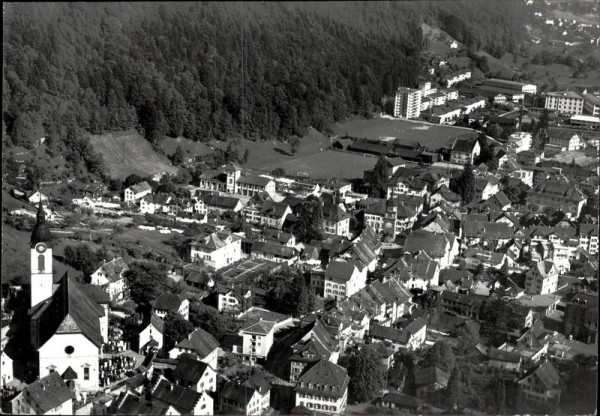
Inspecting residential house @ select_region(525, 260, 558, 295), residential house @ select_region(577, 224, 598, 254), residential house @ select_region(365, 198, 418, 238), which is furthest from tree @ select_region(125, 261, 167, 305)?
residential house @ select_region(577, 224, 598, 254)

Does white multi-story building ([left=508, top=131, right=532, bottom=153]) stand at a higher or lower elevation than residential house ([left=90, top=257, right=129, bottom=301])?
lower

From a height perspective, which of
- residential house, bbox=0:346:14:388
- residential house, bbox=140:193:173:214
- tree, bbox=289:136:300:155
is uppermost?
residential house, bbox=0:346:14:388

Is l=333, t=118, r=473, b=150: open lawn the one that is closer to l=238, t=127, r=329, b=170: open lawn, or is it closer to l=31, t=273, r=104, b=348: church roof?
l=238, t=127, r=329, b=170: open lawn

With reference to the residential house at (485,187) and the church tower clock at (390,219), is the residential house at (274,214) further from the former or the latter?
the residential house at (485,187)

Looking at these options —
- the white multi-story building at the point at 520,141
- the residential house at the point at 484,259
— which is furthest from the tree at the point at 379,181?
the white multi-story building at the point at 520,141

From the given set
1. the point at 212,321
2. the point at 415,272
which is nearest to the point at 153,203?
the point at 415,272

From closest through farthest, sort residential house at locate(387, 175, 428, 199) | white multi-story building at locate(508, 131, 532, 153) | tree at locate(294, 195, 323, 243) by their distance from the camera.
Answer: tree at locate(294, 195, 323, 243)
residential house at locate(387, 175, 428, 199)
white multi-story building at locate(508, 131, 532, 153)

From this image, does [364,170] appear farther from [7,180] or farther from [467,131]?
Result: [7,180]

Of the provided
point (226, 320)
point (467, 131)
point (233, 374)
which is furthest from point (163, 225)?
point (467, 131)
